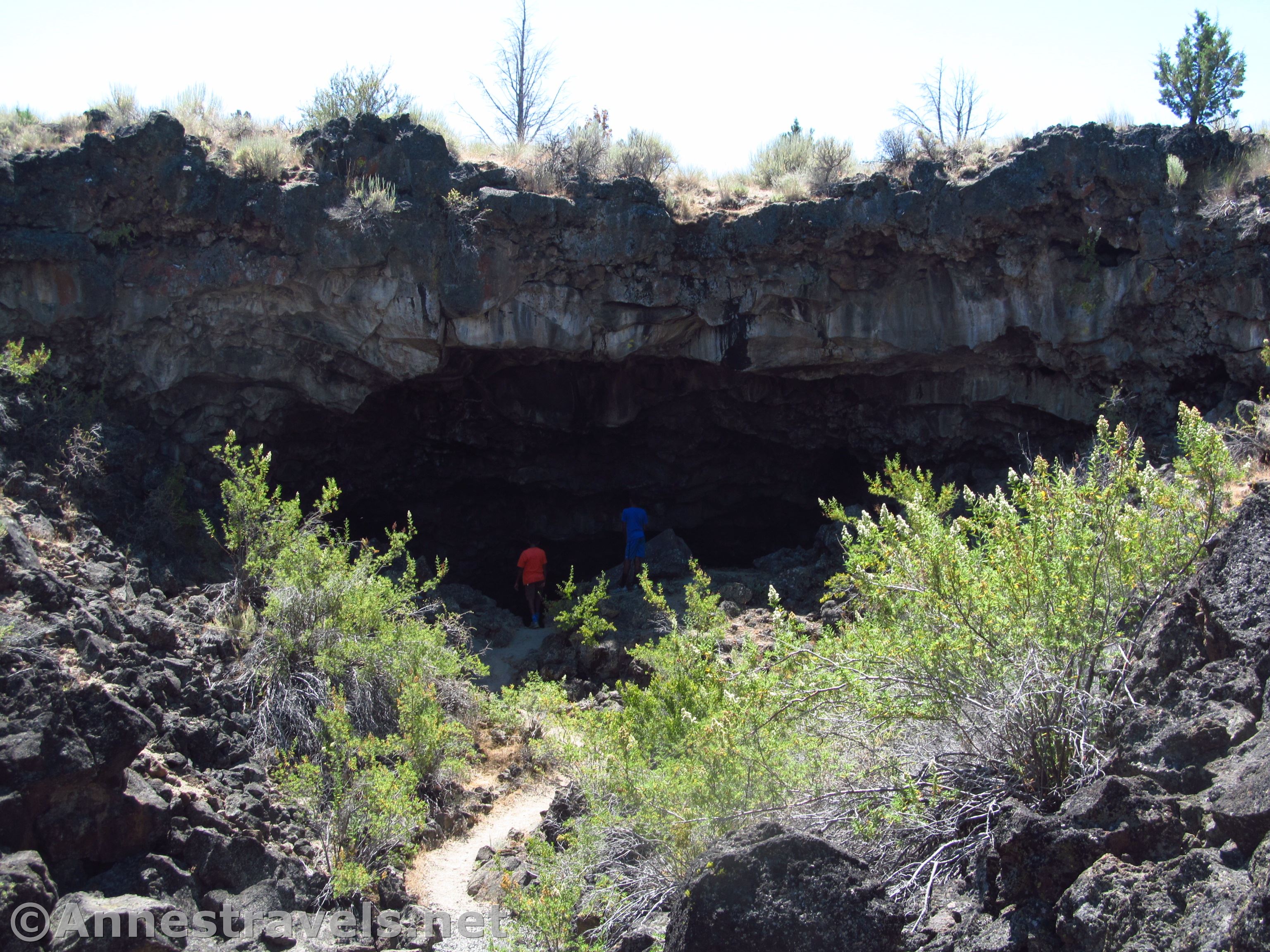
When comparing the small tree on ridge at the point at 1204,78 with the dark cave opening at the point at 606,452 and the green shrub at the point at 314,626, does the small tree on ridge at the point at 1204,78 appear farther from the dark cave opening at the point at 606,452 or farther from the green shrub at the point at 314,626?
the green shrub at the point at 314,626

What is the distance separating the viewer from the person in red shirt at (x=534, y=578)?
1168 cm

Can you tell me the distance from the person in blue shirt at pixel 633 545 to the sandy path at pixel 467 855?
4896 mm

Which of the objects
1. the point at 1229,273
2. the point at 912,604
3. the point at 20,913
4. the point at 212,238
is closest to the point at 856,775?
the point at 912,604

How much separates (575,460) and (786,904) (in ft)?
32.9

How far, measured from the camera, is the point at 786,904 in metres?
3.83

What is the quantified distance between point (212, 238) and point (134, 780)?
6.36 metres

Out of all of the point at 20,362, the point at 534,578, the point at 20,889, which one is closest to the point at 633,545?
the point at 534,578

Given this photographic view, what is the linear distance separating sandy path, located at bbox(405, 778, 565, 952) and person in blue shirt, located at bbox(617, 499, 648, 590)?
4.90 meters

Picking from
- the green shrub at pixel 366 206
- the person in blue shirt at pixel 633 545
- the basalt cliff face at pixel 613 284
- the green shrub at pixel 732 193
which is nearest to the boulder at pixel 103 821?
the basalt cliff face at pixel 613 284

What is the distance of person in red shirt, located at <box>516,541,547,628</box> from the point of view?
38.3ft

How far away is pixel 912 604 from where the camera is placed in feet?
15.0

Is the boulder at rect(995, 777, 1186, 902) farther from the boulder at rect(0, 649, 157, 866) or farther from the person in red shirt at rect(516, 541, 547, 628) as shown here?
the person in red shirt at rect(516, 541, 547, 628)

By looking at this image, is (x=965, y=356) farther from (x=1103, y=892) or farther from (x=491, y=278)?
(x=1103, y=892)

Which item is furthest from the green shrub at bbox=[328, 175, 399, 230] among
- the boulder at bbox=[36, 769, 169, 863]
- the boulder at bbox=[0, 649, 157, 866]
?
the boulder at bbox=[36, 769, 169, 863]
